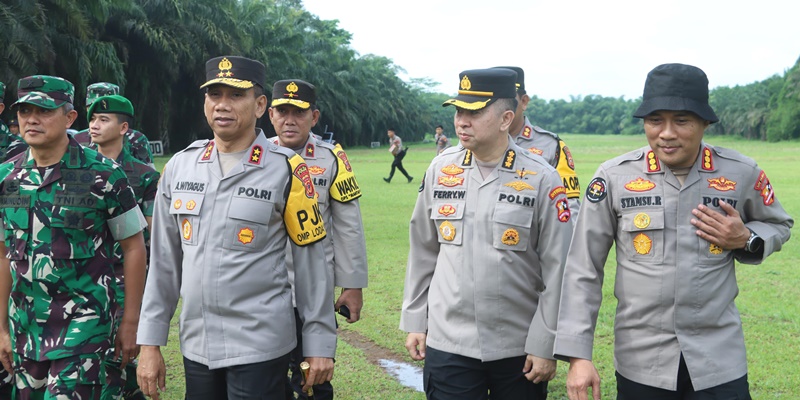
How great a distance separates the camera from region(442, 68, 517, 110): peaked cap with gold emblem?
3.51 m

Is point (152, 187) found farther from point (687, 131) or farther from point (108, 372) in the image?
point (687, 131)

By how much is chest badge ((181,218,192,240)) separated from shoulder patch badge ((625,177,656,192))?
173 cm

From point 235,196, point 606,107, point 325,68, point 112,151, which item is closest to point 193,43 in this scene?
point 325,68

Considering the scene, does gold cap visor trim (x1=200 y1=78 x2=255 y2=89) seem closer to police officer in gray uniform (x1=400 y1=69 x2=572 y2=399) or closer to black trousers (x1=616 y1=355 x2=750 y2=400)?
police officer in gray uniform (x1=400 y1=69 x2=572 y2=399)

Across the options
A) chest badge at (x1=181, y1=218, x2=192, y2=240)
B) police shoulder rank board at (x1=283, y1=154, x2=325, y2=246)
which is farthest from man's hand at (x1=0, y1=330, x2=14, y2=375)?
police shoulder rank board at (x1=283, y1=154, x2=325, y2=246)

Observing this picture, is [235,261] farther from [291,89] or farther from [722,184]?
[291,89]

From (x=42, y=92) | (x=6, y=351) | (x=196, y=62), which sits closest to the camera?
(x=42, y=92)

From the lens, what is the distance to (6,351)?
12.4 ft

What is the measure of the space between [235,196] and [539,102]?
582ft

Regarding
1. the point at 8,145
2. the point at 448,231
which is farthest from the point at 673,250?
the point at 8,145

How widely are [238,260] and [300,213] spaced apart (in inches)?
12.6

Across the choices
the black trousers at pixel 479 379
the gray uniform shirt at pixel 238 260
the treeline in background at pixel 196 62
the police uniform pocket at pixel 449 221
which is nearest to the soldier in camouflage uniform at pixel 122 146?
the gray uniform shirt at pixel 238 260

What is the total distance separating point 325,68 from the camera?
62.4 m

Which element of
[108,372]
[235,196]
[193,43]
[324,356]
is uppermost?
[193,43]
